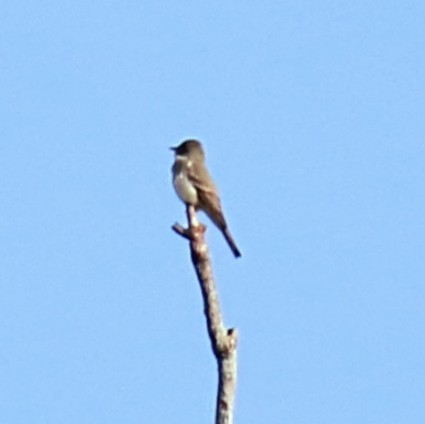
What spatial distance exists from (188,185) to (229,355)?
6.97 meters

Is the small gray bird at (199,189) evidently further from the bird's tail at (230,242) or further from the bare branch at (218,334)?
the bare branch at (218,334)

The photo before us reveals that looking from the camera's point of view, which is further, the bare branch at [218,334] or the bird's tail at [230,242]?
the bird's tail at [230,242]

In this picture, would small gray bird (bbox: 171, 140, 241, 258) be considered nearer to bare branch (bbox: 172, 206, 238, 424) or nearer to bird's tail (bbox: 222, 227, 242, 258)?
bird's tail (bbox: 222, 227, 242, 258)

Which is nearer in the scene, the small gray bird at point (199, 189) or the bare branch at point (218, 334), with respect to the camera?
the bare branch at point (218, 334)

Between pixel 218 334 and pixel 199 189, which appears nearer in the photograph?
pixel 218 334

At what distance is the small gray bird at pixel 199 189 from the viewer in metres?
Answer: 13.9

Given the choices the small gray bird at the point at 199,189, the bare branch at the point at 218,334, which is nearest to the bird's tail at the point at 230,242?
the small gray bird at the point at 199,189

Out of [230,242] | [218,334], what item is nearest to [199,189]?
[230,242]

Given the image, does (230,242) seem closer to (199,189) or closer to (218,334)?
(199,189)

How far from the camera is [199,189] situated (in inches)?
552

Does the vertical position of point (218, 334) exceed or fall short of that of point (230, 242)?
it falls short

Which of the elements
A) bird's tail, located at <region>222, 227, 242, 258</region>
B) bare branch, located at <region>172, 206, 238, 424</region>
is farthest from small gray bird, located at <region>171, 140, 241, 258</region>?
bare branch, located at <region>172, 206, 238, 424</region>

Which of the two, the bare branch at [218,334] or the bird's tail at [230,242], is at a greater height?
the bird's tail at [230,242]

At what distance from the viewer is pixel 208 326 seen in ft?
24.8
